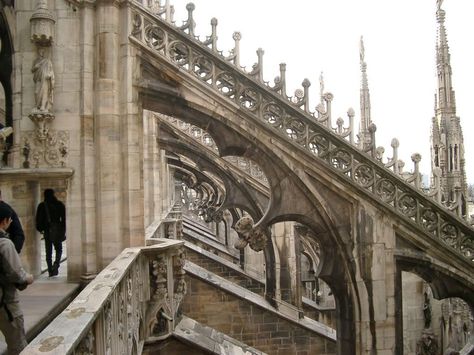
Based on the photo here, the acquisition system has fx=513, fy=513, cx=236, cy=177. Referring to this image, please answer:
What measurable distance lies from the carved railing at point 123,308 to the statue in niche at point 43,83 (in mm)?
2280

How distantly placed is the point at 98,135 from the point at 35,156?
0.84 metres

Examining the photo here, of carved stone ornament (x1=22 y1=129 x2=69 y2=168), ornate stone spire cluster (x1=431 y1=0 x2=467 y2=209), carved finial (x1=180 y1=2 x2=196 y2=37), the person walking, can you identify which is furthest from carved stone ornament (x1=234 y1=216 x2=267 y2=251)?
ornate stone spire cluster (x1=431 y1=0 x2=467 y2=209)

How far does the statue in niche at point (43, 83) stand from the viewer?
6625 millimetres

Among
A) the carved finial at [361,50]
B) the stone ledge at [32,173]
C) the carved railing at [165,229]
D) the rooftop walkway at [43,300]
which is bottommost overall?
the rooftop walkway at [43,300]

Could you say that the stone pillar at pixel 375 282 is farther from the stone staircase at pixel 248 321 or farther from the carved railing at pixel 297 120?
the stone staircase at pixel 248 321

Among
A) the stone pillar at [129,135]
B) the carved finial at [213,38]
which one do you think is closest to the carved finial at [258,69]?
the carved finial at [213,38]

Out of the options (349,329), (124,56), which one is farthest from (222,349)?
(124,56)

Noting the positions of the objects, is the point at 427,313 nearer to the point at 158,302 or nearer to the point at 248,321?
the point at 248,321

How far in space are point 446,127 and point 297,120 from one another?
9.16 meters

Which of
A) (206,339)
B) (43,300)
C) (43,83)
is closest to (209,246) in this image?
(206,339)

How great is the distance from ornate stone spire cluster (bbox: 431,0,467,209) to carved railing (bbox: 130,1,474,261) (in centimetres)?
762

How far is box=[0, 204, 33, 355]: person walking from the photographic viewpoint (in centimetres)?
321

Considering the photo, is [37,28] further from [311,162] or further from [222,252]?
[222,252]

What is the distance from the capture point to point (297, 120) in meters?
7.19
